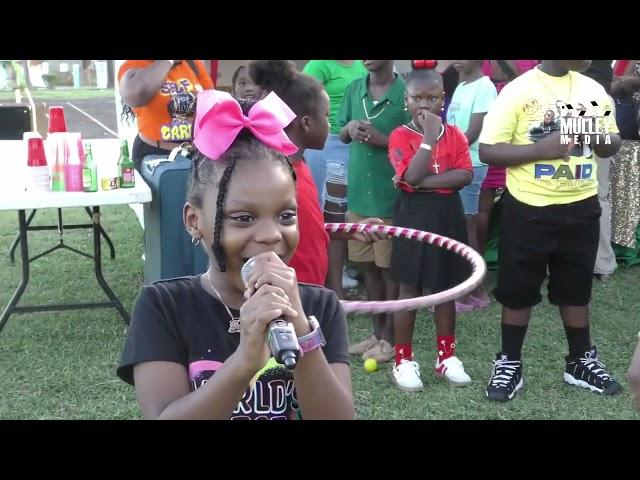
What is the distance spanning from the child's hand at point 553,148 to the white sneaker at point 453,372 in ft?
4.21

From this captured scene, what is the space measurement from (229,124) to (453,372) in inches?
114

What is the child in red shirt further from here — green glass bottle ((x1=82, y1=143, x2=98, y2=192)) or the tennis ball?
green glass bottle ((x1=82, y1=143, x2=98, y2=192))

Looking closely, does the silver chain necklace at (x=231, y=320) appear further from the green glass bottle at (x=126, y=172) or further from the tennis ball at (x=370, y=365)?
the green glass bottle at (x=126, y=172)

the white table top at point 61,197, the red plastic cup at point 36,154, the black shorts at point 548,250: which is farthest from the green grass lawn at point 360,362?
the red plastic cup at point 36,154

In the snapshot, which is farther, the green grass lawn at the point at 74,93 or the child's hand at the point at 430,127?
the green grass lawn at the point at 74,93

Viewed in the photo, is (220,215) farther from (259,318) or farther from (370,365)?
(370,365)

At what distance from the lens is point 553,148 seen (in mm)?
3852

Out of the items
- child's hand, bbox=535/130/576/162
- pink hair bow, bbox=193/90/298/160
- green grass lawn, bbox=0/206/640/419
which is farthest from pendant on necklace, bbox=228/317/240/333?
child's hand, bbox=535/130/576/162

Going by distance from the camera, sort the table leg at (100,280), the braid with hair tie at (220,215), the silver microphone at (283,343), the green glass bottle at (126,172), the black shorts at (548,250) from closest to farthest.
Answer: the silver microphone at (283,343) < the braid with hair tie at (220,215) < the black shorts at (548,250) < the green glass bottle at (126,172) < the table leg at (100,280)

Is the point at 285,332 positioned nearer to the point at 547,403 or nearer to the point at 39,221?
the point at 547,403

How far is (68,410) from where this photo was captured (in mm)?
4059

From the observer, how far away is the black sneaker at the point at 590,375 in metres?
4.22

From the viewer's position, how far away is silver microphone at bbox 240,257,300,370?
1.45 m

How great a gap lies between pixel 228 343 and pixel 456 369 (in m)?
2.79
